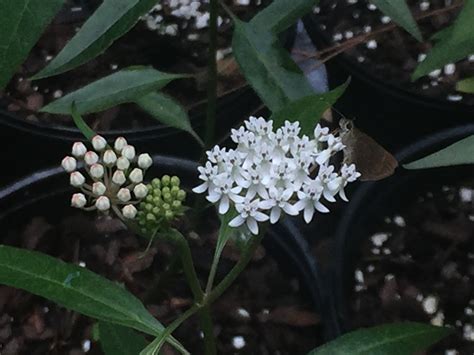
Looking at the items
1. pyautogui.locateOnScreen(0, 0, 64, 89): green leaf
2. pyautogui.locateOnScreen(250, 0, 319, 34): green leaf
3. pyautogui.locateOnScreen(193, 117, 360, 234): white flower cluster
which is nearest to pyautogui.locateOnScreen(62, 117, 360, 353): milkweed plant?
pyautogui.locateOnScreen(193, 117, 360, 234): white flower cluster

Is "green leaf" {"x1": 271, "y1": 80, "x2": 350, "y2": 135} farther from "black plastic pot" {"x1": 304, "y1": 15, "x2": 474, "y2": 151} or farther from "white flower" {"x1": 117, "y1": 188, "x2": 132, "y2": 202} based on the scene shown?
"black plastic pot" {"x1": 304, "y1": 15, "x2": 474, "y2": 151}

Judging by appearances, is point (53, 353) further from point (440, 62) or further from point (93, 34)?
point (440, 62)

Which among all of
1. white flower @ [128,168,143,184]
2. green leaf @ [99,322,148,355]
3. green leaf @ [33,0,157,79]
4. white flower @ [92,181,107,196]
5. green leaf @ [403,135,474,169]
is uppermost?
green leaf @ [33,0,157,79]

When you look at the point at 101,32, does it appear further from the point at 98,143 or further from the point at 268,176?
the point at 268,176

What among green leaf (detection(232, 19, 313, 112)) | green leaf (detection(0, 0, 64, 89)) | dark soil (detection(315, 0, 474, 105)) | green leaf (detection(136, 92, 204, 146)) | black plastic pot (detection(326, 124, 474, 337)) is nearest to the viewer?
green leaf (detection(0, 0, 64, 89))

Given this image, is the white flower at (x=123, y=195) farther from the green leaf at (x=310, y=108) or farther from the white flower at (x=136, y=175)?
the green leaf at (x=310, y=108)

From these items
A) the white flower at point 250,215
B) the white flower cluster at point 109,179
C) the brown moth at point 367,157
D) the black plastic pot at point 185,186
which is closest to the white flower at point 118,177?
the white flower cluster at point 109,179

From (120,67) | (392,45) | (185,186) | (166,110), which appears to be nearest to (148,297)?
(185,186)
